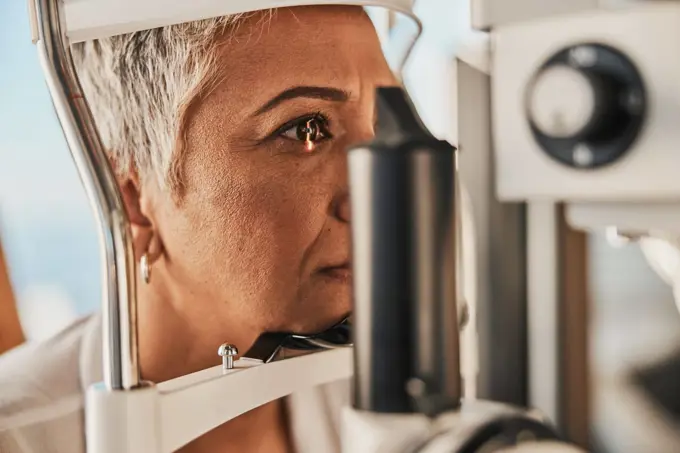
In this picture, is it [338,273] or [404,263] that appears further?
[338,273]

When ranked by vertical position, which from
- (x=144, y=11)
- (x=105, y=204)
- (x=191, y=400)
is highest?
(x=144, y=11)

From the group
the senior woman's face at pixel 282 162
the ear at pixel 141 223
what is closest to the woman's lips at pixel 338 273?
the senior woman's face at pixel 282 162

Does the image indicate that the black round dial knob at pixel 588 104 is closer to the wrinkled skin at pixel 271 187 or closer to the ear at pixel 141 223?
the wrinkled skin at pixel 271 187

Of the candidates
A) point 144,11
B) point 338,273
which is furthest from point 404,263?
point 144,11

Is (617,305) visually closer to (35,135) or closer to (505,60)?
(505,60)

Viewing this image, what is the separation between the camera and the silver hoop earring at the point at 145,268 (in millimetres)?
445

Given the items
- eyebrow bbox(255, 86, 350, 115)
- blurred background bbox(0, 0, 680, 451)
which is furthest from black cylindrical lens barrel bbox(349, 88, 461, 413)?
blurred background bbox(0, 0, 680, 451)

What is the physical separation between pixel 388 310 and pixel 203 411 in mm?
142

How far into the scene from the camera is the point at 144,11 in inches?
16.7

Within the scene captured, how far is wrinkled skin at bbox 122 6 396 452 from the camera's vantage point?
0.42m

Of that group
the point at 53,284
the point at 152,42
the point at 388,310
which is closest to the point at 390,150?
the point at 388,310

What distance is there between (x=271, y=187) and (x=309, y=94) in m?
0.06

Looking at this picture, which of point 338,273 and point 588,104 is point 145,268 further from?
point 588,104

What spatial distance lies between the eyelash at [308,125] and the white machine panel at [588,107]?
0.10 meters
